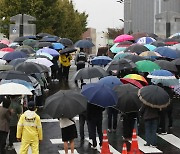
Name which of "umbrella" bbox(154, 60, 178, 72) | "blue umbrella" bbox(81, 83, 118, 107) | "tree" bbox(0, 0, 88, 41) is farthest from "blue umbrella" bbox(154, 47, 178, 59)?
"tree" bbox(0, 0, 88, 41)

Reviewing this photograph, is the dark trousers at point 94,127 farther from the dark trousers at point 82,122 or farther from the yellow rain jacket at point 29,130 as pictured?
the yellow rain jacket at point 29,130

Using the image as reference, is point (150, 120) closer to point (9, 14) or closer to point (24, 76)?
point (24, 76)

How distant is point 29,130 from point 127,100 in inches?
117

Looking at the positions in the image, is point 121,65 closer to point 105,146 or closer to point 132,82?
point 132,82

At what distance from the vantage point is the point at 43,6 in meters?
52.3

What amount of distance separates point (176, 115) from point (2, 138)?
7.54 metres

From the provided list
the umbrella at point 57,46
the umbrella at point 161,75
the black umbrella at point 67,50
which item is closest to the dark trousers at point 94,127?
the umbrella at point 161,75

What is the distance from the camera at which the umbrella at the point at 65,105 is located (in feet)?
35.9

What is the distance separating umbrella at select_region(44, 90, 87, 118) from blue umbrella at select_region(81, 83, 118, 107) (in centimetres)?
59

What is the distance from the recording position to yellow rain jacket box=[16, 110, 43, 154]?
10672mm

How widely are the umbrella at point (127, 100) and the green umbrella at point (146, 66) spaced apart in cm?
376

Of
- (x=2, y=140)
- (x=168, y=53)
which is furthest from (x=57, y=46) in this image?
(x=2, y=140)

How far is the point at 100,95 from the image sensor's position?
465 inches

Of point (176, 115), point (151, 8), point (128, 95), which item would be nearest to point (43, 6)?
point (151, 8)
